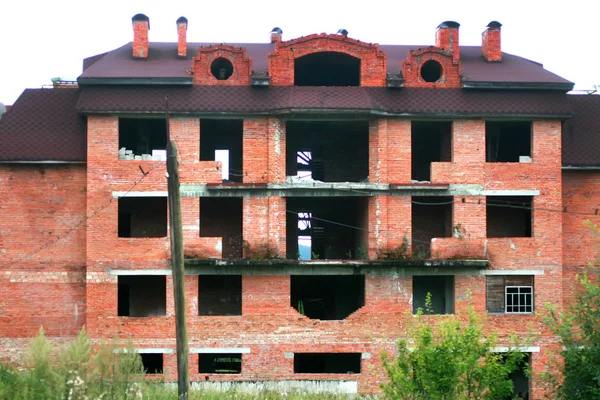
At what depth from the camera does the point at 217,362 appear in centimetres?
2916

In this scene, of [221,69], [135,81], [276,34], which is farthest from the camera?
[276,34]

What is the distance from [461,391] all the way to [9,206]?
15092mm

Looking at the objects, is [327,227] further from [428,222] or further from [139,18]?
[139,18]

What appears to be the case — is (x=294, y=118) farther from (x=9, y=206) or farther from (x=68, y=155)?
(x=9, y=206)

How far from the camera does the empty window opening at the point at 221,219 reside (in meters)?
26.1

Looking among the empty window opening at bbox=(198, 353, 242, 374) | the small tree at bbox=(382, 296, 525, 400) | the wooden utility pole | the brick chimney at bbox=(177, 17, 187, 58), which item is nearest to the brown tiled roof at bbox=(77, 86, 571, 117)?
the brick chimney at bbox=(177, 17, 187, 58)

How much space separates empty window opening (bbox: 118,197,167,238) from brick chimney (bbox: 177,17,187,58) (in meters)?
4.99

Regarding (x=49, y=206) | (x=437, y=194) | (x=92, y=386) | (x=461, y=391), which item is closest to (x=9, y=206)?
(x=49, y=206)

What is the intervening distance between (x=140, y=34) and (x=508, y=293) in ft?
48.5

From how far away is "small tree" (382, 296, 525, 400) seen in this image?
54.5 feet

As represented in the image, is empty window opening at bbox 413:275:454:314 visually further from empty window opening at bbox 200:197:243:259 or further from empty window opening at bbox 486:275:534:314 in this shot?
empty window opening at bbox 200:197:243:259

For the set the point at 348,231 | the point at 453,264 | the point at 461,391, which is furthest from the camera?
the point at 348,231

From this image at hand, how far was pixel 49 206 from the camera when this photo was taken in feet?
78.9

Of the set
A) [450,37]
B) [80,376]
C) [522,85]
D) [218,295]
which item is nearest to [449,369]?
[80,376]
